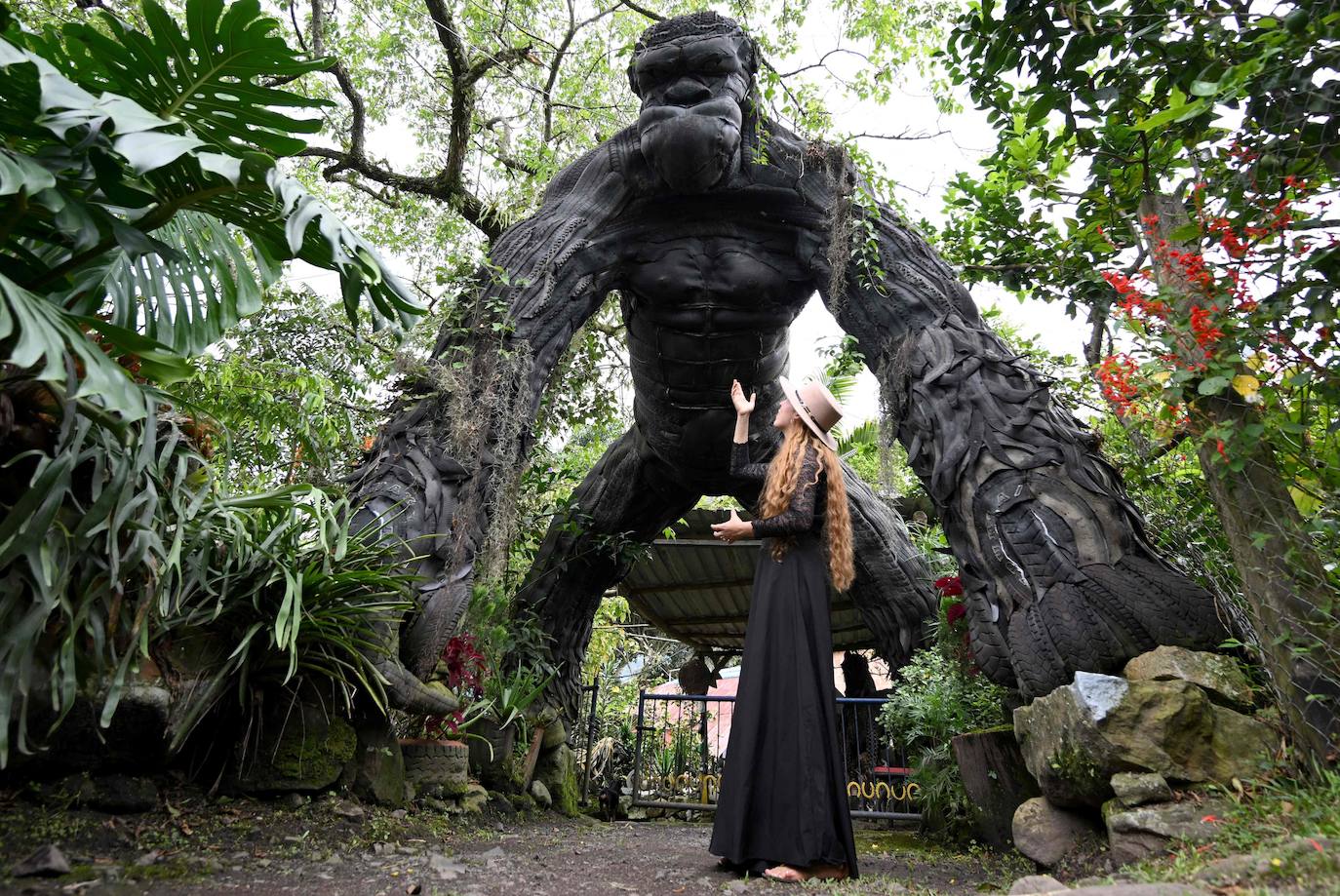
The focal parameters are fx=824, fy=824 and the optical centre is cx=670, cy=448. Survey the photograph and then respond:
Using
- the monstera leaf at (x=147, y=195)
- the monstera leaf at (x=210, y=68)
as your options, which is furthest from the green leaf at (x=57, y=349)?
the monstera leaf at (x=210, y=68)

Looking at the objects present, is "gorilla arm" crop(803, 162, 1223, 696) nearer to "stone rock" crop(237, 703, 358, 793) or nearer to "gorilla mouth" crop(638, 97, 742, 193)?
"gorilla mouth" crop(638, 97, 742, 193)

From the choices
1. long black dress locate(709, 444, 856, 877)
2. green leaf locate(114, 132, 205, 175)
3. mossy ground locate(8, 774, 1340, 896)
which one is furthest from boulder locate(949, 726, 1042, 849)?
green leaf locate(114, 132, 205, 175)

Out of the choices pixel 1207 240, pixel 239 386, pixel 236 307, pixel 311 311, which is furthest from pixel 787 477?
pixel 311 311

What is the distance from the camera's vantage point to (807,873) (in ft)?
9.39

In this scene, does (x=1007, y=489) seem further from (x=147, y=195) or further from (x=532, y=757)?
(x=532, y=757)

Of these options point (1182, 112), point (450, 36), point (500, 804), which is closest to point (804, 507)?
point (1182, 112)

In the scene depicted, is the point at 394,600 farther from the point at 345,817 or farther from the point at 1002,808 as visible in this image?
the point at 1002,808

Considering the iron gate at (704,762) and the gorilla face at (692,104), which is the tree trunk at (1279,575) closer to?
the gorilla face at (692,104)

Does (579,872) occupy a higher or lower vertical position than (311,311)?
lower

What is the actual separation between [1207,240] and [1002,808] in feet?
7.53

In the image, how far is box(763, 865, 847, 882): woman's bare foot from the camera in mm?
2812

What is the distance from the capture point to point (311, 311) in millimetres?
5242

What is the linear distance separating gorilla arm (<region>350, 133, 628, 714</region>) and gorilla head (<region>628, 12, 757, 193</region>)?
34cm

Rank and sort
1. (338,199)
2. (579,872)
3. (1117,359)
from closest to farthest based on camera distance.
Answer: (1117,359)
(579,872)
(338,199)
